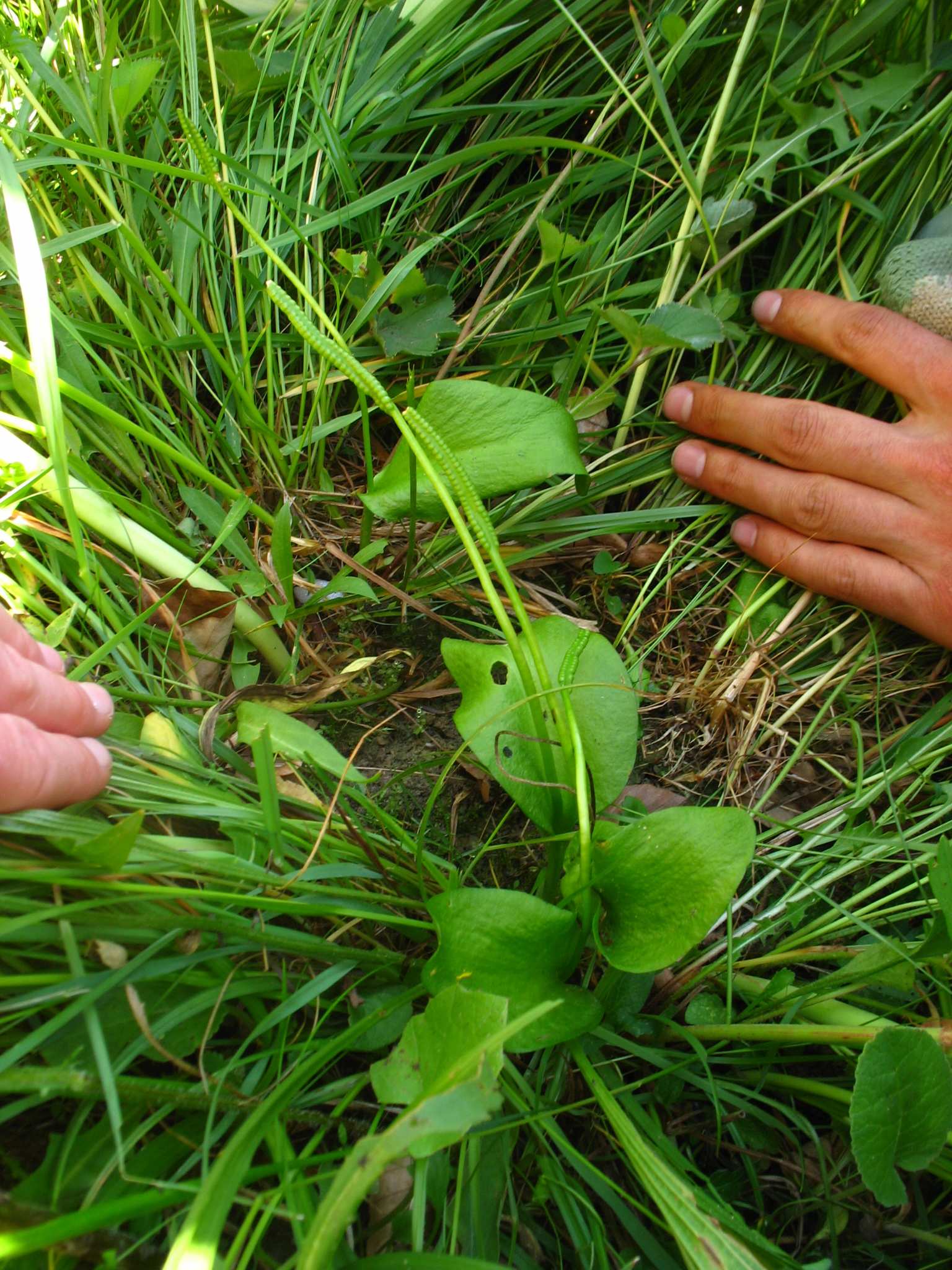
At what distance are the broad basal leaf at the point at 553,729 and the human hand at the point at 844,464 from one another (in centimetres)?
40

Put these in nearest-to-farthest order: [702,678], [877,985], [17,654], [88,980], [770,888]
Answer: [88,980]
[17,654]
[877,985]
[770,888]
[702,678]

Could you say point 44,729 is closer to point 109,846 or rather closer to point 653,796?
point 109,846

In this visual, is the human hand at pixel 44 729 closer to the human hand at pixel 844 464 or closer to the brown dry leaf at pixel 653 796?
the brown dry leaf at pixel 653 796

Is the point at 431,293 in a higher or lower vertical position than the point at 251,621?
higher

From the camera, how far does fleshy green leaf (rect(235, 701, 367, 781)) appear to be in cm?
71

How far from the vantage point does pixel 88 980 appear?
525 millimetres

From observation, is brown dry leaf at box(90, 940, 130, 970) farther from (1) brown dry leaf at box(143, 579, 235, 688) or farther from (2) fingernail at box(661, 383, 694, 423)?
(2) fingernail at box(661, 383, 694, 423)

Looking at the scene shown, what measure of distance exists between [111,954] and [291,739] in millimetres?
230

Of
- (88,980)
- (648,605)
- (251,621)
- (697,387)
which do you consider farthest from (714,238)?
(88,980)

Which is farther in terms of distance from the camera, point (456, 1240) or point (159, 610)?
point (159, 610)

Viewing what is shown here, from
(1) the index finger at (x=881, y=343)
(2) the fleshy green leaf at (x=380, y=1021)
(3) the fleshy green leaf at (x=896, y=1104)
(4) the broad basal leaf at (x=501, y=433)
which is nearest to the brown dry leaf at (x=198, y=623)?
(4) the broad basal leaf at (x=501, y=433)

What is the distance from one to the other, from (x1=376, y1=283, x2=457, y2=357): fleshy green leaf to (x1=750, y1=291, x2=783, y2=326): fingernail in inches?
16.4

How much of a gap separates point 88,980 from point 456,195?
42.2 inches

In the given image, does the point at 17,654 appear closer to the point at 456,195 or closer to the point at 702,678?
the point at 702,678
